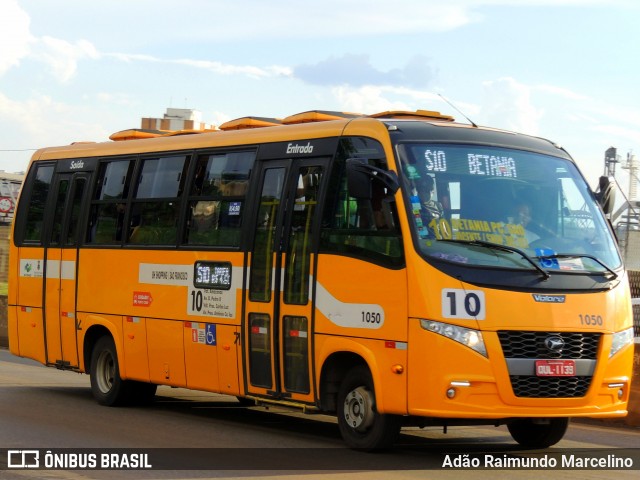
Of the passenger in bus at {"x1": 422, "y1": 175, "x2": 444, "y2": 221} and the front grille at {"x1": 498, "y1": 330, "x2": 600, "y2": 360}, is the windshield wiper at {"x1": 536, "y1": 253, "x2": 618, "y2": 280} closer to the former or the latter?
the front grille at {"x1": 498, "y1": 330, "x2": 600, "y2": 360}

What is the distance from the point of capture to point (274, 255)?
42.0ft

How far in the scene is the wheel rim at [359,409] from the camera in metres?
11.4

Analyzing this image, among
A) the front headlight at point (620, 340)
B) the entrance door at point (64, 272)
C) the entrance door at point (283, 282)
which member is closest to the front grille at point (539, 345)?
the front headlight at point (620, 340)

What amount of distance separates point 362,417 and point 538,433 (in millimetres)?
2053

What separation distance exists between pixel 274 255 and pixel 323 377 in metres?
1.48

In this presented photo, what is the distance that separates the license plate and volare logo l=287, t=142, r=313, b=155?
337cm

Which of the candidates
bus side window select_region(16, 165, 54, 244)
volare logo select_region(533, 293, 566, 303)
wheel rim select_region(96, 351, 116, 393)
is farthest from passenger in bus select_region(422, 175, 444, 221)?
bus side window select_region(16, 165, 54, 244)

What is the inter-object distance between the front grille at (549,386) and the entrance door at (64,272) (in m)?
7.50

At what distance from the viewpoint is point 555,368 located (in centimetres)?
1084

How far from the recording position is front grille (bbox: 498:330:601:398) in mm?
10750

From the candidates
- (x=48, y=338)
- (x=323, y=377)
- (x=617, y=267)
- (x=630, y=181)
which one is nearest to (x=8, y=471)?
(x=323, y=377)

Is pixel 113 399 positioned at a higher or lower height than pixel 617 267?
lower

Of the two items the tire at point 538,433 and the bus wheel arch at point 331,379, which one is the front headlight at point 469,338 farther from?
the tire at point 538,433

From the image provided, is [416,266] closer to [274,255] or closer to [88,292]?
[274,255]
